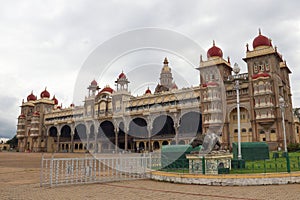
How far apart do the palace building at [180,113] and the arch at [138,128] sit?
0.76 ft

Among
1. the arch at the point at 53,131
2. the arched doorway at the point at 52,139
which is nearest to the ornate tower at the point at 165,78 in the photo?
the arch at the point at 53,131

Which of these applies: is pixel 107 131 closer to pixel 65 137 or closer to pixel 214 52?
pixel 65 137

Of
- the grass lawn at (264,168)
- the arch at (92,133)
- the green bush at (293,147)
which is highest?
the arch at (92,133)

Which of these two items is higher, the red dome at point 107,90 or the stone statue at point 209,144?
the red dome at point 107,90

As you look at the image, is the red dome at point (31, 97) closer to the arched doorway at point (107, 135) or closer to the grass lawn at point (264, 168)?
the arched doorway at point (107, 135)

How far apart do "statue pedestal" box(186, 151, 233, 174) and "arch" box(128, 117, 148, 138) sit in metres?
42.5

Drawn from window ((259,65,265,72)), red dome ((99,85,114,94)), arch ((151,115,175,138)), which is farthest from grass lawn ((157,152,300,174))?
A: red dome ((99,85,114,94))

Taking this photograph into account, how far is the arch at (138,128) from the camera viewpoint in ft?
188

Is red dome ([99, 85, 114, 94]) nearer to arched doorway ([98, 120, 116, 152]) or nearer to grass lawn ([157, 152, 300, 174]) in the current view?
arched doorway ([98, 120, 116, 152])

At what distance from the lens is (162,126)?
55094mm

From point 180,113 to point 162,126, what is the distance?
25.7 ft

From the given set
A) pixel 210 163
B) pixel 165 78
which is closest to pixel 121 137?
pixel 165 78

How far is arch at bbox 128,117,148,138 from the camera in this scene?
2250 inches

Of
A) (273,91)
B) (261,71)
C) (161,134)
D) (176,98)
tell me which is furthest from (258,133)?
(161,134)
